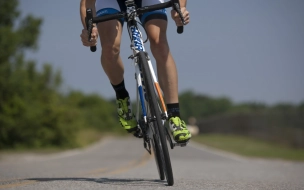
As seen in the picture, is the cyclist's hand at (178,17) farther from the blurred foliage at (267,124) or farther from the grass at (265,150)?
the blurred foliage at (267,124)

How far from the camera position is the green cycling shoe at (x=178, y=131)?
5551mm

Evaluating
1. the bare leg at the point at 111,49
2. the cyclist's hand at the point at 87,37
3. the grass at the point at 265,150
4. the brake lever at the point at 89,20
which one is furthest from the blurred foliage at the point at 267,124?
the brake lever at the point at 89,20

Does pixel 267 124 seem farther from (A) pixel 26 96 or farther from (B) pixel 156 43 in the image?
(B) pixel 156 43

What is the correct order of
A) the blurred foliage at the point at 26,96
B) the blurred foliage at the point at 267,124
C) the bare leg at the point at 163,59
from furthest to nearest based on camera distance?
the blurred foliage at the point at 267,124, the blurred foliage at the point at 26,96, the bare leg at the point at 163,59

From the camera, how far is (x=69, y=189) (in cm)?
509

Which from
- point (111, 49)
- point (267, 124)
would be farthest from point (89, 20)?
point (267, 124)

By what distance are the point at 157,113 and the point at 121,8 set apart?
3.88 ft

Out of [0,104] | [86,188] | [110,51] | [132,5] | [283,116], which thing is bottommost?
[283,116]

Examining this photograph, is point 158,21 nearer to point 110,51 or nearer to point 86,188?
point 110,51

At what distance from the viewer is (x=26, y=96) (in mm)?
31703

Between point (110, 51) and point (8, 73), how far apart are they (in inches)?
961

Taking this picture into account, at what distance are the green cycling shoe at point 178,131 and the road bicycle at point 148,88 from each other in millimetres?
75

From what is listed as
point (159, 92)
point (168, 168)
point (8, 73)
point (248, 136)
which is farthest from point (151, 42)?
point (248, 136)

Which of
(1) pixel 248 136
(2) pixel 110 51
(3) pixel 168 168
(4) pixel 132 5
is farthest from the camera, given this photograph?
(1) pixel 248 136
